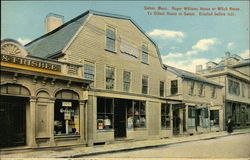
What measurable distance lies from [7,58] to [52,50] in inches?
150

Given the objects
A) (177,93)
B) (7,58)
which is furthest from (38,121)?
(177,93)

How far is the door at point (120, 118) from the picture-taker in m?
17.0

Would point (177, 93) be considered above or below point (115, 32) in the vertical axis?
below

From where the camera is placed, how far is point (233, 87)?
20.8 meters

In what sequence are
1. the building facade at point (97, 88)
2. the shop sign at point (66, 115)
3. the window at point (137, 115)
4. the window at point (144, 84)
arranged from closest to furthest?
the building facade at point (97, 88) → the shop sign at point (66, 115) → the window at point (137, 115) → the window at point (144, 84)

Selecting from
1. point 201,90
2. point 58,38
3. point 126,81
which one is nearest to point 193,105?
point 201,90

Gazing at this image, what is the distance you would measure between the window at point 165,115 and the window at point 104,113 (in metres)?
5.35

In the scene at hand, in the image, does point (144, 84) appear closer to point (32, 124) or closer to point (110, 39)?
point (110, 39)

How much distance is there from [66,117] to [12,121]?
8.39 ft

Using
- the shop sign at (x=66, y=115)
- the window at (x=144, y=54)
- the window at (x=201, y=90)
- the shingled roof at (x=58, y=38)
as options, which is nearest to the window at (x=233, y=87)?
the window at (x=201, y=90)

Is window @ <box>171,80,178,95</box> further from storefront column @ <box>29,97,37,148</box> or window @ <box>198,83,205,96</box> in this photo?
storefront column @ <box>29,97,37,148</box>

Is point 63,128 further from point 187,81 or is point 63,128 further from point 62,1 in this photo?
point 187,81

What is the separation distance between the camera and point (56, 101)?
12117 millimetres

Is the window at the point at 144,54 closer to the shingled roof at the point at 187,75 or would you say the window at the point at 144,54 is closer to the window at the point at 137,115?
the shingled roof at the point at 187,75
